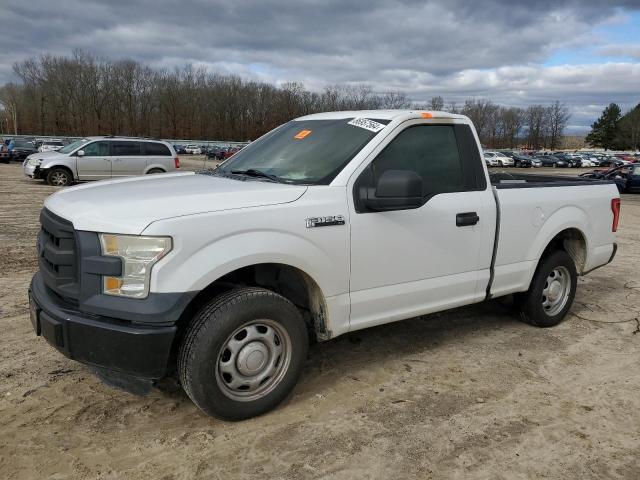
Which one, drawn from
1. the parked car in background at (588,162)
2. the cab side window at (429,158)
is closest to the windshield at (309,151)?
the cab side window at (429,158)

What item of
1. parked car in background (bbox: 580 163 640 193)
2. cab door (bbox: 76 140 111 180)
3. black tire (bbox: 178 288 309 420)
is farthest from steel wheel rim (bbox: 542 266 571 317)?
parked car in background (bbox: 580 163 640 193)

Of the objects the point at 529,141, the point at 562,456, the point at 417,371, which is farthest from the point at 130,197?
the point at 529,141

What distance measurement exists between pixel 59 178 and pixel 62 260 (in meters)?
17.1

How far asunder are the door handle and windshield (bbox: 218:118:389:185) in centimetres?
92

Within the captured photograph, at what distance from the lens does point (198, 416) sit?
3.41 metres

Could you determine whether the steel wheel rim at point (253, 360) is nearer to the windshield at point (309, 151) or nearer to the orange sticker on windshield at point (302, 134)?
the windshield at point (309, 151)

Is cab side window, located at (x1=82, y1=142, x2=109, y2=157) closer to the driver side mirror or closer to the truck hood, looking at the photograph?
the truck hood

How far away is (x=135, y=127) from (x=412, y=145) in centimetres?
10465

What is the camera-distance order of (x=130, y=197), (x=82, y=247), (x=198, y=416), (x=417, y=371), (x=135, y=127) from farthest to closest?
(x=135, y=127) < (x=417, y=371) < (x=198, y=416) < (x=130, y=197) < (x=82, y=247)

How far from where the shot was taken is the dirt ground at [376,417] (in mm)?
2928

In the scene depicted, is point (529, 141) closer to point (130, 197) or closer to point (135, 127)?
point (135, 127)

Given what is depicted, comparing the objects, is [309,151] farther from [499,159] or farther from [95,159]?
[499,159]

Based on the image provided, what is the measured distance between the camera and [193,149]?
2889 inches

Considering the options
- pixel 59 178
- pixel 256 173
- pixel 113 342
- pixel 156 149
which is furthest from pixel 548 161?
pixel 113 342
